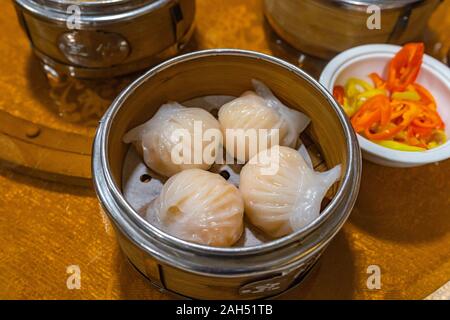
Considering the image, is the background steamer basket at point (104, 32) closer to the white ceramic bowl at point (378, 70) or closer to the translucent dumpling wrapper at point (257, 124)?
the translucent dumpling wrapper at point (257, 124)

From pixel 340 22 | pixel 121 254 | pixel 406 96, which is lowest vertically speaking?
pixel 121 254

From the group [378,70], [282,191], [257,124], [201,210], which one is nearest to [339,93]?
[378,70]

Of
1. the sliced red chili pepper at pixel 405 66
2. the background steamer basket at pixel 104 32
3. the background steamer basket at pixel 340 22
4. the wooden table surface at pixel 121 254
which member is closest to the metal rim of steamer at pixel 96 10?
the background steamer basket at pixel 104 32

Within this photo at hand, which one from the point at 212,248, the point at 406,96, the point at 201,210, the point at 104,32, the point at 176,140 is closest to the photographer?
the point at 212,248

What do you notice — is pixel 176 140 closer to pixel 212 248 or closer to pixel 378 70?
pixel 212 248

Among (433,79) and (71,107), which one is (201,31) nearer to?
(71,107)
